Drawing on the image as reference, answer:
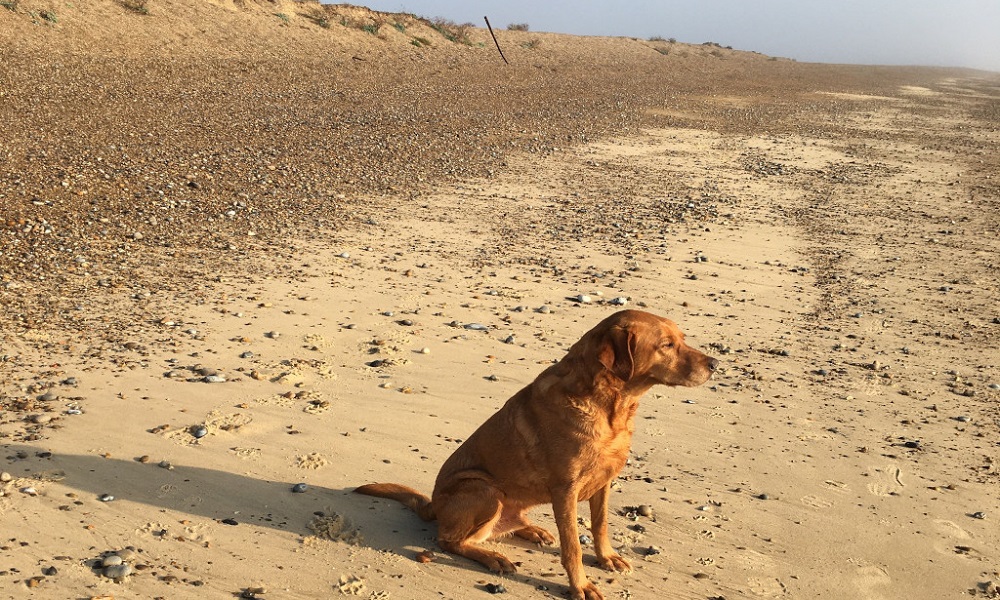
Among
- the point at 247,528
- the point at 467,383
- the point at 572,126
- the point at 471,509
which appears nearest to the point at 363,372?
the point at 467,383

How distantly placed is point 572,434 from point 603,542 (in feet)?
3.19

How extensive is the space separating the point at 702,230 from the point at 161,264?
26.7 feet

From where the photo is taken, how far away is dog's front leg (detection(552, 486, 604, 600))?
478 centimetres

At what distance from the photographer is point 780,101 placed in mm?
37156

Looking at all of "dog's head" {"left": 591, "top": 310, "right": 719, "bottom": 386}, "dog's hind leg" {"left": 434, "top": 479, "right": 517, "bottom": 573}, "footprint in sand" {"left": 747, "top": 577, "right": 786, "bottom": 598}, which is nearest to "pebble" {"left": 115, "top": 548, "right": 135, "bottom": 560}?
"dog's hind leg" {"left": 434, "top": 479, "right": 517, "bottom": 573}

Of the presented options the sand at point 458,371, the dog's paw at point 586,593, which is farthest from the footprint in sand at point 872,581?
the dog's paw at point 586,593

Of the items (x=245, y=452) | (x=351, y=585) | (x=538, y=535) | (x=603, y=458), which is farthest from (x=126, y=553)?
(x=603, y=458)

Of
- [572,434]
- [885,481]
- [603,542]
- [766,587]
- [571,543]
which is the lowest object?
[766,587]

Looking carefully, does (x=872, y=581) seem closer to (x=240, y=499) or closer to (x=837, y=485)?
(x=837, y=485)

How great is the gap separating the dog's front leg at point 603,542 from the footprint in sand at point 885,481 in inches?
91.6

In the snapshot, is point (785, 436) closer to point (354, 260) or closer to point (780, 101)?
point (354, 260)

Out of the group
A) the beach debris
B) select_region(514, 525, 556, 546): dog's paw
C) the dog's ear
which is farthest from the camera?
select_region(514, 525, 556, 546): dog's paw

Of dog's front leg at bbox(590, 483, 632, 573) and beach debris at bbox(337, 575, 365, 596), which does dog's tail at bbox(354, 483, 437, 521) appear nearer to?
beach debris at bbox(337, 575, 365, 596)

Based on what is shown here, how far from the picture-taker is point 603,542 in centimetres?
530
